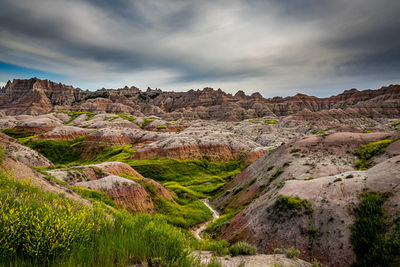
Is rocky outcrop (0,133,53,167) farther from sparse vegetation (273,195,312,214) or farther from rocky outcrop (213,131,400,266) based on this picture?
sparse vegetation (273,195,312,214)

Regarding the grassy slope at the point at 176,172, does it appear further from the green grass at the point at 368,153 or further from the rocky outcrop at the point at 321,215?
the green grass at the point at 368,153

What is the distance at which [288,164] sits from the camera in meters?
27.2

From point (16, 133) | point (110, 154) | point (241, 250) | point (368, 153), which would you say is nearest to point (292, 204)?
point (241, 250)

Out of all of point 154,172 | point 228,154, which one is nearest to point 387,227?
point 154,172

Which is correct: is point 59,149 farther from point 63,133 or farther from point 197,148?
point 197,148

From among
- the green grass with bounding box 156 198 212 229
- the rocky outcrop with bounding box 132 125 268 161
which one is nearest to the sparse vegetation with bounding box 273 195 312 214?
the green grass with bounding box 156 198 212 229

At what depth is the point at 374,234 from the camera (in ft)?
31.7

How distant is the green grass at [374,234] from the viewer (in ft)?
27.9

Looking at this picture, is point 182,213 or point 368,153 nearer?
point 368,153

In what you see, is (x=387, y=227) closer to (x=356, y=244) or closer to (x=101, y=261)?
(x=356, y=244)

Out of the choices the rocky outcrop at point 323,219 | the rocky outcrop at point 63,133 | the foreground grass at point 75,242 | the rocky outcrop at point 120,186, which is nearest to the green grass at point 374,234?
the rocky outcrop at point 323,219

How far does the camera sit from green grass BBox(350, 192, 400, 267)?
8508 mm

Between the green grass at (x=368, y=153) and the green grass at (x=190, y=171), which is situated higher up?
the green grass at (x=368, y=153)

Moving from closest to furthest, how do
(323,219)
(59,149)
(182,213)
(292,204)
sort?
1. (323,219)
2. (292,204)
3. (182,213)
4. (59,149)
